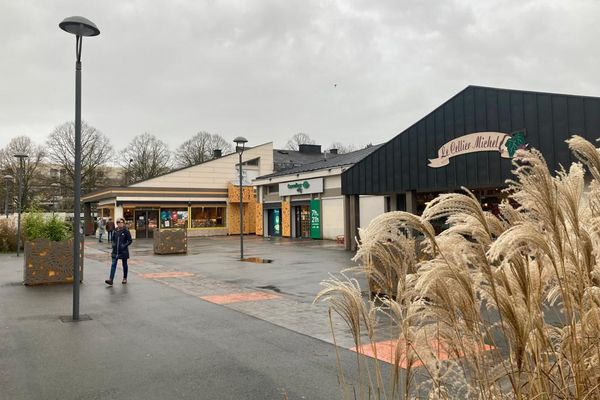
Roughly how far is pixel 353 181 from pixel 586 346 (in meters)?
21.5

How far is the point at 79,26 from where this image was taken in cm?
802

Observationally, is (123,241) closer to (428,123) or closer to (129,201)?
(428,123)

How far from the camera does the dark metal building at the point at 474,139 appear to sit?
14680 millimetres

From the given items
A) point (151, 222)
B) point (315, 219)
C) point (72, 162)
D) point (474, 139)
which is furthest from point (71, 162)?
point (474, 139)

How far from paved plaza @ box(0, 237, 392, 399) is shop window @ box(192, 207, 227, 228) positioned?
28.5m

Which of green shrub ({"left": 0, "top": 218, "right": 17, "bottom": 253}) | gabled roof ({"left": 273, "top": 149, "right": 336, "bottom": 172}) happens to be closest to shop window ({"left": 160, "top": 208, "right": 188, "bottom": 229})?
gabled roof ({"left": 273, "top": 149, "right": 336, "bottom": 172})

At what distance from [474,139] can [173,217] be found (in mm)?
28543

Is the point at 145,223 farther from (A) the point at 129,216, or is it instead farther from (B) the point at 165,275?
(B) the point at 165,275

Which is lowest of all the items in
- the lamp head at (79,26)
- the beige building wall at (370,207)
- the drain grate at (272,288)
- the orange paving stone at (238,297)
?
the drain grate at (272,288)

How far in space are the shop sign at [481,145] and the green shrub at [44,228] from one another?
13536 millimetres

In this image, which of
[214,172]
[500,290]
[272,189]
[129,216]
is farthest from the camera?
[214,172]

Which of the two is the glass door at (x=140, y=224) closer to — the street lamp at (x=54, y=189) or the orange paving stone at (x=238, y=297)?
the street lamp at (x=54, y=189)

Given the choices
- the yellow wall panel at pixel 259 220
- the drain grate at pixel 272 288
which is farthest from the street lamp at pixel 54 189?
the drain grate at pixel 272 288

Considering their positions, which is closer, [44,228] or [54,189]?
[44,228]
